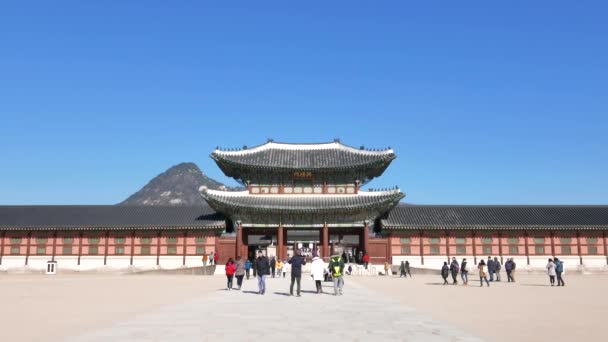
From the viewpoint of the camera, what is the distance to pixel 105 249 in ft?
143

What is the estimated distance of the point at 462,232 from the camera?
143 ft

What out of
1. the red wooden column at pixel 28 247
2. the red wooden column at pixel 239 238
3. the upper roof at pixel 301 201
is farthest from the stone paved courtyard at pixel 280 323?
the red wooden column at pixel 28 247

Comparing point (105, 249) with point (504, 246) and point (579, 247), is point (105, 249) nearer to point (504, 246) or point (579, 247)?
point (504, 246)

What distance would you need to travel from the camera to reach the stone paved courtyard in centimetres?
986

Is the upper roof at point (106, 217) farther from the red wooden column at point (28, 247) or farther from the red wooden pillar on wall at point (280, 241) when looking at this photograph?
the red wooden pillar on wall at point (280, 241)

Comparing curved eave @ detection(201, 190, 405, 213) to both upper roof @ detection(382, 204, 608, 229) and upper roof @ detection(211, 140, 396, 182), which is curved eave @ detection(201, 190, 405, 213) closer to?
upper roof @ detection(382, 204, 608, 229)

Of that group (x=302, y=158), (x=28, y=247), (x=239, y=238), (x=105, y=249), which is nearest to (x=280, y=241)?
(x=239, y=238)

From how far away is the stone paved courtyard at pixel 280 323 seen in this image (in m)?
9.86

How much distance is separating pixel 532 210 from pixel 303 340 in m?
42.6

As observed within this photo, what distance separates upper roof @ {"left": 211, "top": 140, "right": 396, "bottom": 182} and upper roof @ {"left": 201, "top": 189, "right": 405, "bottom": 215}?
2375 millimetres

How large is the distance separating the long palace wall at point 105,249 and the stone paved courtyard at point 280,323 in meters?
27.4

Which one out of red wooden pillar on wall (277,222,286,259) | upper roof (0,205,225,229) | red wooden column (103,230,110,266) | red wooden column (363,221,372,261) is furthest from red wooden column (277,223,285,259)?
red wooden column (103,230,110,266)

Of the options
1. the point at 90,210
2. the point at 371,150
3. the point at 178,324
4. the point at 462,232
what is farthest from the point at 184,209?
the point at 178,324

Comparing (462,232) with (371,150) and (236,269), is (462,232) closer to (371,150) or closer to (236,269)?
(371,150)
